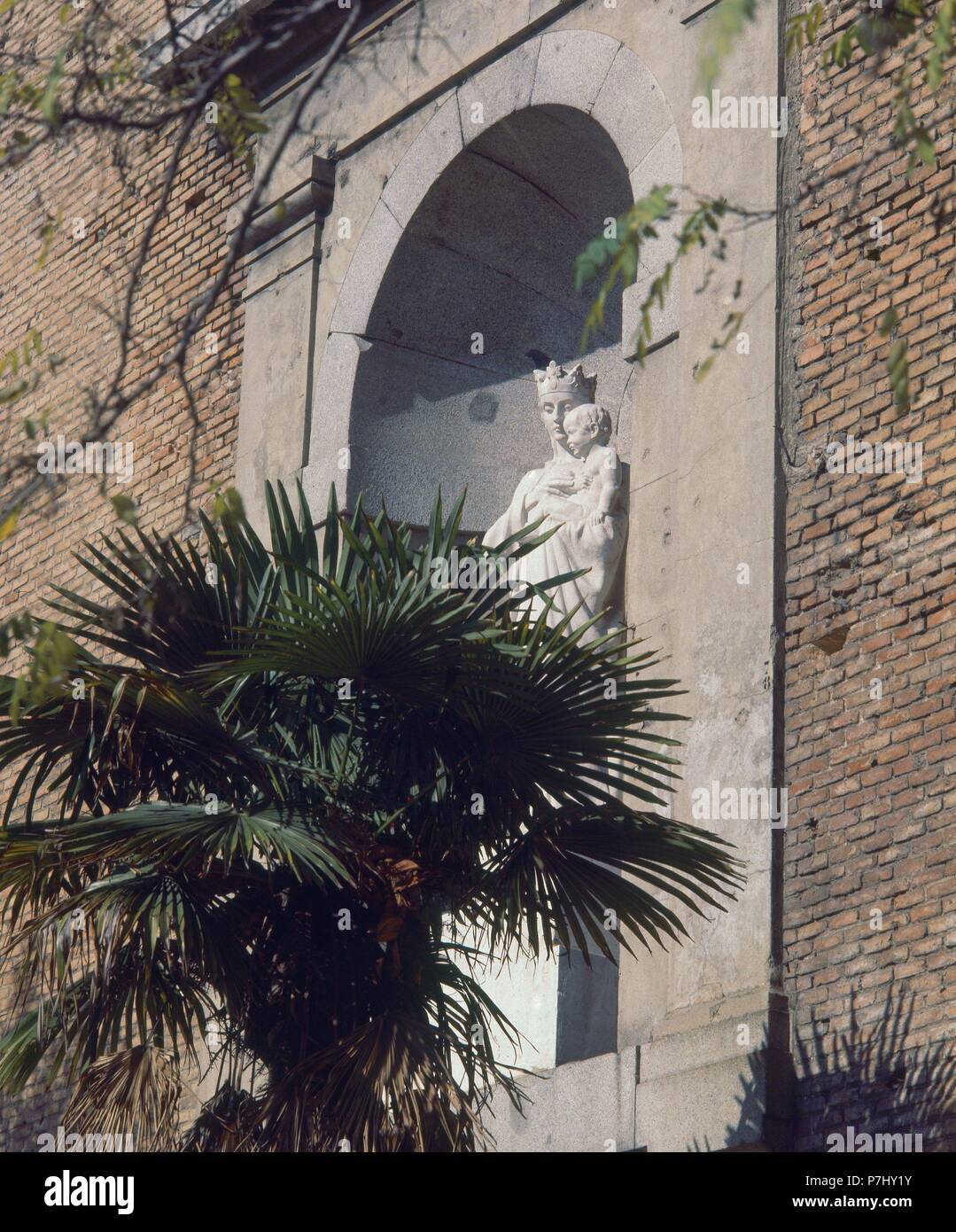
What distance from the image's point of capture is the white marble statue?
376 inches

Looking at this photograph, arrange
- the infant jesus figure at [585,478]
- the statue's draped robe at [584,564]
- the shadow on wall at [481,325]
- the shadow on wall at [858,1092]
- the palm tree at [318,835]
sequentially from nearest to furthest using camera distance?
the palm tree at [318,835]
the shadow on wall at [858,1092]
the statue's draped robe at [584,564]
the infant jesus figure at [585,478]
the shadow on wall at [481,325]

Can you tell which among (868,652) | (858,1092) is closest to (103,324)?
(868,652)

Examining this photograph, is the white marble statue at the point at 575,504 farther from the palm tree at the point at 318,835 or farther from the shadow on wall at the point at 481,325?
the palm tree at the point at 318,835

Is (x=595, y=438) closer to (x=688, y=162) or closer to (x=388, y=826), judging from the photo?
(x=688, y=162)

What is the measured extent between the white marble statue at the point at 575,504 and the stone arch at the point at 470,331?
0.83 meters

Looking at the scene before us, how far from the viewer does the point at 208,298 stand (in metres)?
4.82

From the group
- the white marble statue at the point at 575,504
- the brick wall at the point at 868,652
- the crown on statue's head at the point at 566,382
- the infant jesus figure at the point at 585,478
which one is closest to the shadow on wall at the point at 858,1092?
the brick wall at the point at 868,652

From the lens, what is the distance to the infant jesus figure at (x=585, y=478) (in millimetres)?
9680

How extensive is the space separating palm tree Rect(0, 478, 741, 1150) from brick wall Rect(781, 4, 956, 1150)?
1.04 m

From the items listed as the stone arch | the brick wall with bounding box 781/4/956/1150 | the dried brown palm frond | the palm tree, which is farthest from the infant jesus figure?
the dried brown palm frond

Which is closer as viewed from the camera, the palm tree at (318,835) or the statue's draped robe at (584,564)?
the palm tree at (318,835)

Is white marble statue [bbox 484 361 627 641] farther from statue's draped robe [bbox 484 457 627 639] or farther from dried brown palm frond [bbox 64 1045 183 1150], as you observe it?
dried brown palm frond [bbox 64 1045 183 1150]
